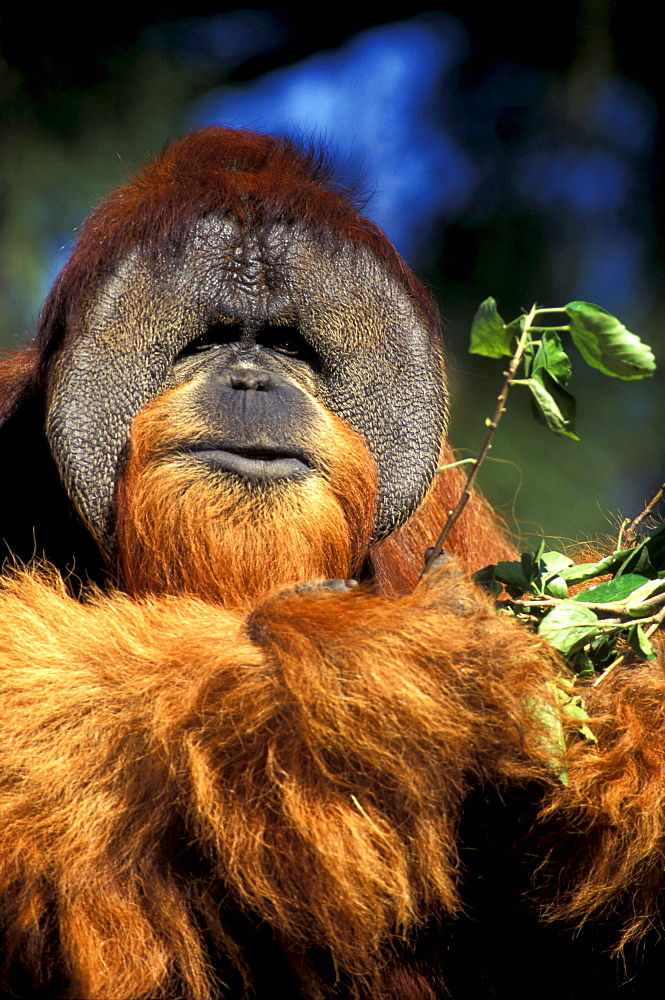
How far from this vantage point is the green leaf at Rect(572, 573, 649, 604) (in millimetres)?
1661

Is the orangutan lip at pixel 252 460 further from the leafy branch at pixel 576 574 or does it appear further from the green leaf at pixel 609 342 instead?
the green leaf at pixel 609 342

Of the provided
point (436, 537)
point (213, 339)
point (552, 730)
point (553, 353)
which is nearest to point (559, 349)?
point (553, 353)

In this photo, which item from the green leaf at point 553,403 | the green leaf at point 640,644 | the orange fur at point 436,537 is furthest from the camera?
the orange fur at point 436,537

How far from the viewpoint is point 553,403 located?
1.68 m

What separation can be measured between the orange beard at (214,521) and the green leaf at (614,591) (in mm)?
499

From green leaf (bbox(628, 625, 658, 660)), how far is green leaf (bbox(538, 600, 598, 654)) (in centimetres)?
5

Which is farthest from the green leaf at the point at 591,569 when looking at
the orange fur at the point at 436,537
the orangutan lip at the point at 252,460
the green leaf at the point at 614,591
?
the orange fur at the point at 436,537

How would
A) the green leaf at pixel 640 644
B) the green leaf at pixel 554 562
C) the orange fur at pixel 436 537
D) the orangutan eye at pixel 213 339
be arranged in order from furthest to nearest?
the orange fur at pixel 436 537, the orangutan eye at pixel 213 339, the green leaf at pixel 554 562, the green leaf at pixel 640 644

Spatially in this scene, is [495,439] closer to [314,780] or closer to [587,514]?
[587,514]

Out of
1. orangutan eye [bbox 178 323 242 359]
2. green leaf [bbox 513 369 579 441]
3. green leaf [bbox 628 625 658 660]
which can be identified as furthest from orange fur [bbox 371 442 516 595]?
green leaf [bbox 628 625 658 660]

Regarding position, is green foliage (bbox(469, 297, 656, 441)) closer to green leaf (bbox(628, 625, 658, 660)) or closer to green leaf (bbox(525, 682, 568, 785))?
green leaf (bbox(628, 625, 658, 660))

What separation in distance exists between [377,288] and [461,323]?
240 cm

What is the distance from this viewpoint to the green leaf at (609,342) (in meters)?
1.60

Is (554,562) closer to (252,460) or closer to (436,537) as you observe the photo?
(252,460)
